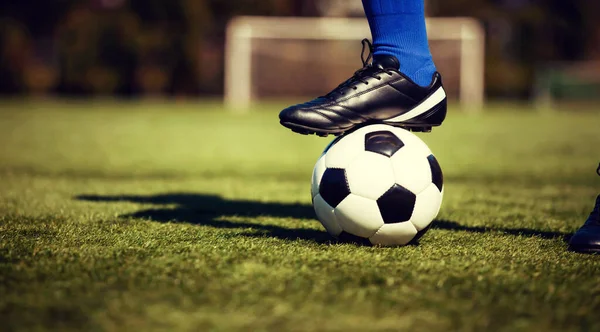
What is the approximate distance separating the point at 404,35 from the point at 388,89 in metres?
0.27

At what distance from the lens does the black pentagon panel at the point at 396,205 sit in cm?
228

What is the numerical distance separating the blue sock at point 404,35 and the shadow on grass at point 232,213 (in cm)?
69

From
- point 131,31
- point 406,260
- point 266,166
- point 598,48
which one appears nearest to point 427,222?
point 406,260

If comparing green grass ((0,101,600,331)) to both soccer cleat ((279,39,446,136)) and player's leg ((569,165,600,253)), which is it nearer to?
player's leg ((569,165,600,253))

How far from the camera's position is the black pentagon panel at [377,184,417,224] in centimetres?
228

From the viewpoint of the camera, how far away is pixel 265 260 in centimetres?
204

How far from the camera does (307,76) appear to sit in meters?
18.5

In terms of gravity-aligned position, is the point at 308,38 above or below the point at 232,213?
above

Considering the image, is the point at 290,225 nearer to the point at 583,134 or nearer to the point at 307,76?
the point at 583,134

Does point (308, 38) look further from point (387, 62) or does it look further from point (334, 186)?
point (334, 186)

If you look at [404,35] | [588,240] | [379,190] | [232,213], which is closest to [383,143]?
[379,190]

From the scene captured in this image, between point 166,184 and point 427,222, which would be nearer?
point 427,222

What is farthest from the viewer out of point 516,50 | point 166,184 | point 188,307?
point 516,50

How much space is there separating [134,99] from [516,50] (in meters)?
14.5
